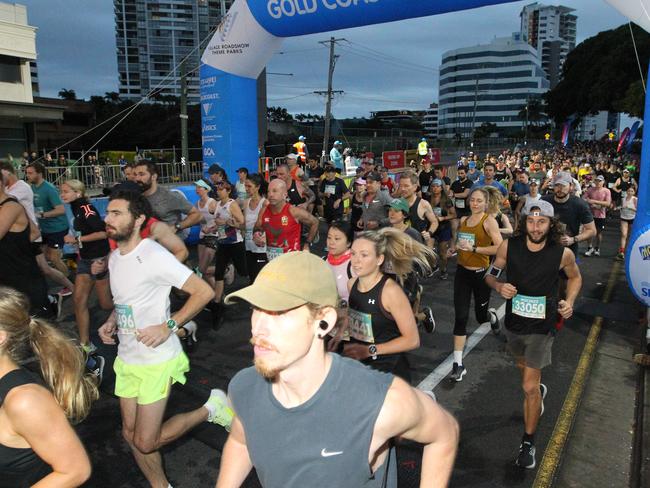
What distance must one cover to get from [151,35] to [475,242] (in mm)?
168508

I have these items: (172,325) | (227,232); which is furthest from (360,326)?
(227,232)

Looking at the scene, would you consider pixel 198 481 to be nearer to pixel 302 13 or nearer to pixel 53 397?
pixel 53 397

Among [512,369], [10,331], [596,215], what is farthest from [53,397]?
[596,215]

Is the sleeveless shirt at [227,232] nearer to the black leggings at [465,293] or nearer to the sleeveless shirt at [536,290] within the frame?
the black leggings at [465,293]

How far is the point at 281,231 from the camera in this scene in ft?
20.7

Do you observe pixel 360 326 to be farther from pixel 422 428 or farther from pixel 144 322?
pixel 422 428

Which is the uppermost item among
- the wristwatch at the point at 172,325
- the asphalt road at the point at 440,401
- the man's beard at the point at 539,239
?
the man's beard at the point at 539,239

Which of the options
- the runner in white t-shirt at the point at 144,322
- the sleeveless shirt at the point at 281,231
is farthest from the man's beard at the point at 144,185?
the runner in white t-shirt at the point at 144,322

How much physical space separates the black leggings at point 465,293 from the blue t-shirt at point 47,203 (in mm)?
5633

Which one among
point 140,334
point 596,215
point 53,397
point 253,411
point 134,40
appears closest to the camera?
point 253,411

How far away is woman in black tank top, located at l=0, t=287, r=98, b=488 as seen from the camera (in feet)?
6.00

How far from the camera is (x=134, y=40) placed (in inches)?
6073

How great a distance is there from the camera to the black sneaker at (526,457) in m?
3.75

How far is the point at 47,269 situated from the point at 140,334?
15.5ft
